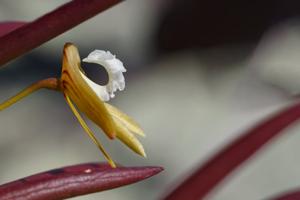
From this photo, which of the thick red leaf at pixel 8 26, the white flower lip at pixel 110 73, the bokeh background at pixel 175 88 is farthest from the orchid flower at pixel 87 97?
the bokeh background at pixel 175 88

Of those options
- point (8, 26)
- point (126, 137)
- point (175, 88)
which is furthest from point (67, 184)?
point (175, 88)

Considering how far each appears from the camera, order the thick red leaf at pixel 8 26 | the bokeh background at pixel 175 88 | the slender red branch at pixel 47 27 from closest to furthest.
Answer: the slender red branch at pixel 47 27
the thick red leaf at pixel 8 26
the bokeh background at pixel 175 88

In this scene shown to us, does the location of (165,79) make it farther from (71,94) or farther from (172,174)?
(71,94)

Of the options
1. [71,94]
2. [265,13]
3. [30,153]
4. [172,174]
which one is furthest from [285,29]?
[71,94]

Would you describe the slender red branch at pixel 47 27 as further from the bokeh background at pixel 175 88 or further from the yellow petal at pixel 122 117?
the bokeh background at pixel 175 88

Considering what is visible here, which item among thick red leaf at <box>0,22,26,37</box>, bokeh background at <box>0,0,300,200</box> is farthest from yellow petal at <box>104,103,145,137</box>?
bokeh background at <box>0,0,300,200</box>

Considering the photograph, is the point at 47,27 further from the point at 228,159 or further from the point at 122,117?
the point at 228,159
